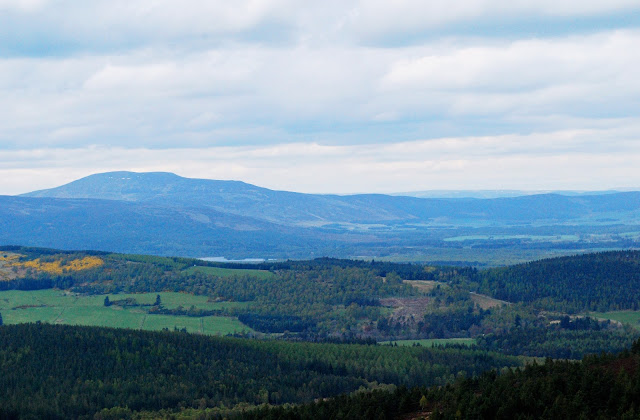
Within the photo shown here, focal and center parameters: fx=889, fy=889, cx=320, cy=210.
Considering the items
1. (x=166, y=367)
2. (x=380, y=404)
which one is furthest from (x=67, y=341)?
(x=380, y=404)

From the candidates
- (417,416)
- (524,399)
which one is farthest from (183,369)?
(524,399)

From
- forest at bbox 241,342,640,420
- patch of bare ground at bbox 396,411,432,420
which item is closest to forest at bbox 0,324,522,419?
forest at bbox 241,342,640,420

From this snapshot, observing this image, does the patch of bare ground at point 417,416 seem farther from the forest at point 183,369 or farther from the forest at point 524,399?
the forest at point 183,369

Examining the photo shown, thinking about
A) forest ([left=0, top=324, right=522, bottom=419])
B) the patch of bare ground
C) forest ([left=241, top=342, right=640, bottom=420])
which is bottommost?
forest ([left=0, top=324, right=522, bottom=419])

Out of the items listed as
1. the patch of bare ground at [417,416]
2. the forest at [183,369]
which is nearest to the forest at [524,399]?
the patch of bare ground at [417,416]

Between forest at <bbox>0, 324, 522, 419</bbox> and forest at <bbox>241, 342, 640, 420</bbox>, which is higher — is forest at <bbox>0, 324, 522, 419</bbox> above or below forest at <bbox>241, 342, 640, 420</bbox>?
below

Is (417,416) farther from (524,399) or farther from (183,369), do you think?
(183,369)

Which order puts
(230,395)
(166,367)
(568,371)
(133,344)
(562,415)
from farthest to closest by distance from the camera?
(133,344) → (166,367) → (230,395) → (568,371) → (562,415)

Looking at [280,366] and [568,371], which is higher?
[568,371]

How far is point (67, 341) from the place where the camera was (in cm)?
16738

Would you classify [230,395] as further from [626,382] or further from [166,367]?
[626,382]

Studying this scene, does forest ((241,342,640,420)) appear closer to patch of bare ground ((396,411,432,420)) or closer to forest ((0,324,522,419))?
patch of bare ground ((396,411,432,420))

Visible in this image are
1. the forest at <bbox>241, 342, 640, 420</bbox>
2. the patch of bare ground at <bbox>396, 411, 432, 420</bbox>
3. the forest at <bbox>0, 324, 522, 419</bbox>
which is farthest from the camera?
the forest at <bbox>0, 324, 522, 419</bbox>

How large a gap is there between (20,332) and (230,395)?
53.9 meters
